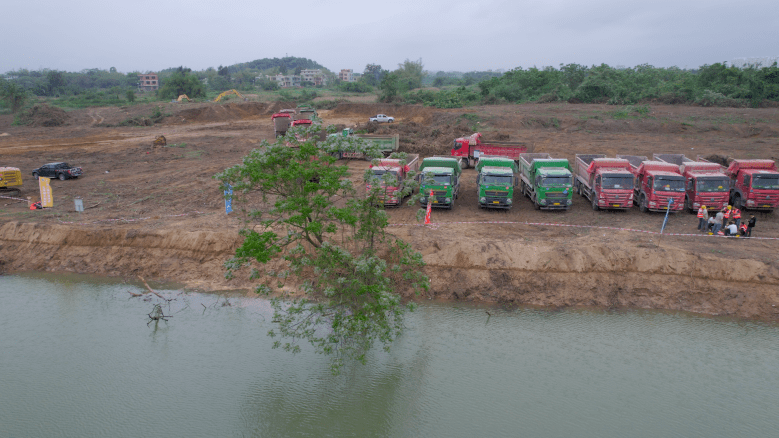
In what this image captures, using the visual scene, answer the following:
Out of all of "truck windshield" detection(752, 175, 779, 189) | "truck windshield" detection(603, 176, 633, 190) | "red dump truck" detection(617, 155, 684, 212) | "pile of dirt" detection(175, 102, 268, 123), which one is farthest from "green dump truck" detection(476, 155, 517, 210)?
"pile of dirt" detection(175, 102, 268, 123)

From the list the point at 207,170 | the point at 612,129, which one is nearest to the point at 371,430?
the point at 207,170

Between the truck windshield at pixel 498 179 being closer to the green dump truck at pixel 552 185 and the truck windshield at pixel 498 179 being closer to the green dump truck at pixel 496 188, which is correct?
the green dump truck at pixel 496 188

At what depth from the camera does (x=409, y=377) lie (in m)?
14.4

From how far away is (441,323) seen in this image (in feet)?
57.0

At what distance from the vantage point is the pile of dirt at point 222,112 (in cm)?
6769

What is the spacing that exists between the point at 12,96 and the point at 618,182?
7904 centimetres

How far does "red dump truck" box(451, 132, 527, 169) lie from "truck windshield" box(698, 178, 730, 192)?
11.1 metres

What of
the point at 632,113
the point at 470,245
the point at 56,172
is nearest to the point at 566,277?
the point at 470,245

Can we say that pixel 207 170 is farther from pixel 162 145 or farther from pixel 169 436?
pixel 169 436

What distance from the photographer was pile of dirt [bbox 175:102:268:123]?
222ft

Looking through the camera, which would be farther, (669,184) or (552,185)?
(552,185)

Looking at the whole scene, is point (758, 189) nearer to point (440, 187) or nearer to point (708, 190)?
point (708, 190)

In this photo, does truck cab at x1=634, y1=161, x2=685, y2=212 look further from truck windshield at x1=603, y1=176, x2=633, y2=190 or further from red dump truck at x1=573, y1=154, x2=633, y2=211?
truck windshield at x1=603, y1=176, x2=633, y2=190

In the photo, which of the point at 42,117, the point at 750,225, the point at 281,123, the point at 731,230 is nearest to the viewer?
the point at 731,230
